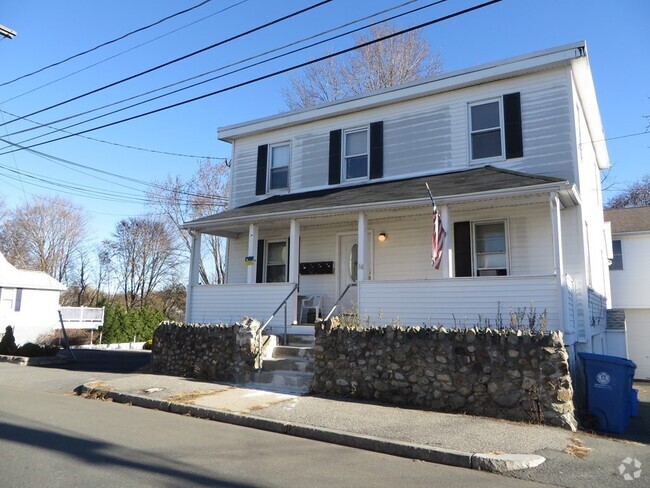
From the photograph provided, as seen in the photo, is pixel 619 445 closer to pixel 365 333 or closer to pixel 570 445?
pixel 570 445

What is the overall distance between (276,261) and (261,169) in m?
2.99

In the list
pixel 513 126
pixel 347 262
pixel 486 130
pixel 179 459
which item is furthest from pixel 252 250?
pixel 179 459

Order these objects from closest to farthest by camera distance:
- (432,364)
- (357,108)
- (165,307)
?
1. (432,364)
2. (357,108)
3. (165,307)

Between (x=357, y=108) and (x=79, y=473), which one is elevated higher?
(x=357, y=108)

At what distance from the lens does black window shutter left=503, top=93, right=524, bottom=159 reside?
1142 centimetres

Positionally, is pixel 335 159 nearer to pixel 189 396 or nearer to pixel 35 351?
pixel 189 396

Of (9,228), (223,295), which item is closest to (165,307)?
(9,228)

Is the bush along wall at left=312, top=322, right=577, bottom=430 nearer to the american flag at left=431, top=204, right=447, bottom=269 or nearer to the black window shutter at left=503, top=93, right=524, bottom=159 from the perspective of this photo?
the american flag at left=431, top=204, right=447, bottom=269

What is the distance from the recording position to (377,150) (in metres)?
13.4

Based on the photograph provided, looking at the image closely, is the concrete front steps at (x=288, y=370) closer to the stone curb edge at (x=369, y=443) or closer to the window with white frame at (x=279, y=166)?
the stone curb edge at (x=369, y=443)

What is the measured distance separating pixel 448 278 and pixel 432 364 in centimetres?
236

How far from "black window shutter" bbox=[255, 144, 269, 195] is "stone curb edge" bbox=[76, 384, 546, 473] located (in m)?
8.00

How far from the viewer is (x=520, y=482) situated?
15.8ft

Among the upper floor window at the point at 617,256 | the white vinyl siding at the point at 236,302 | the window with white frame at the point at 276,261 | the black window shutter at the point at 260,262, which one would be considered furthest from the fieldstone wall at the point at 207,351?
the upper floor window at the point at 617,256
